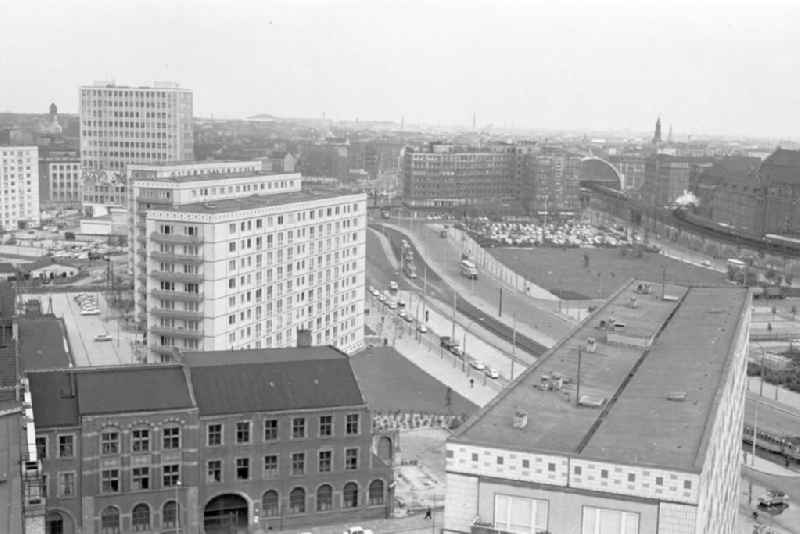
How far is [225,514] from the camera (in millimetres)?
34656

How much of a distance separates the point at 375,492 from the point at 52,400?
420 inches

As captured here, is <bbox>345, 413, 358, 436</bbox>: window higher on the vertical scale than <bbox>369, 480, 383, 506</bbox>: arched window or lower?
higher

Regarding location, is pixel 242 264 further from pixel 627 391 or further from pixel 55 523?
pixel 627 391

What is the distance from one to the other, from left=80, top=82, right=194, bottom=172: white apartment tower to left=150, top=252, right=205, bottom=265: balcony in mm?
86783

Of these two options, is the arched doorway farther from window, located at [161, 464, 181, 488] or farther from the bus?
A: the bus

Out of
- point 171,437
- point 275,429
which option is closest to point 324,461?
point 275,429

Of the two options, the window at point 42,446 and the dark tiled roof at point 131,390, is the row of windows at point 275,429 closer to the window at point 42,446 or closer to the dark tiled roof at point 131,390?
the dark tiled roof at point 131,390

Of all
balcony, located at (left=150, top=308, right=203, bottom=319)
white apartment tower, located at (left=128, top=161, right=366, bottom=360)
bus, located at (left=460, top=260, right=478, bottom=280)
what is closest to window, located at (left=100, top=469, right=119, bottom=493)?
white apartment tower, located at (left=128, top=161, right=366, bottom=360)

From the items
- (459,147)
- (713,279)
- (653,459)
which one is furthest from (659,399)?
(459,147)

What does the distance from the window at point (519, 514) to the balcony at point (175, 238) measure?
3199cm

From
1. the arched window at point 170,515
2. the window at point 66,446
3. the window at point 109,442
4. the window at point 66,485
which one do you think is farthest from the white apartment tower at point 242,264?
the window at point 66,485

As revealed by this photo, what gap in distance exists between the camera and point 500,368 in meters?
58.3

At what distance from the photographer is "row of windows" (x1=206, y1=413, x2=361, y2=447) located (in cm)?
3425

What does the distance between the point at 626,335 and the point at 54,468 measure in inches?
660
